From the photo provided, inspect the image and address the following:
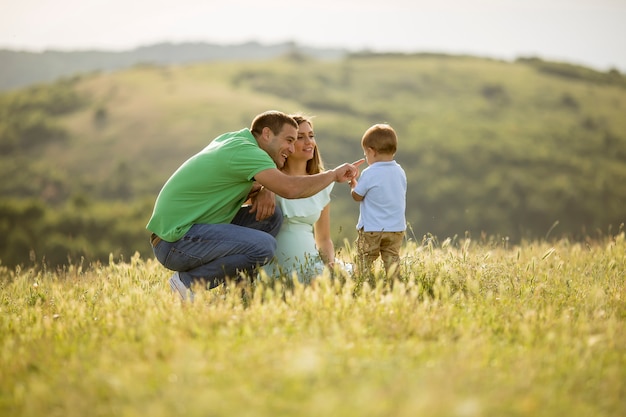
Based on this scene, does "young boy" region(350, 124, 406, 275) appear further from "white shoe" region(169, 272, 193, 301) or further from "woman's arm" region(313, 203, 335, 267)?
"white shoe" region(169, 272, 193, 301)

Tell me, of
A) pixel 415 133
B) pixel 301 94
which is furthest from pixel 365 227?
pixel 301 94

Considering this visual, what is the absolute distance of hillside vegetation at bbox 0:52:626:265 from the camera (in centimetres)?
6262

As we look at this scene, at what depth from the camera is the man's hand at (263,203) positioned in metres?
6.68

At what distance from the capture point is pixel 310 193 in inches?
245

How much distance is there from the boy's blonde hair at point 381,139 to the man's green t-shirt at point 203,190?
1.12 metres

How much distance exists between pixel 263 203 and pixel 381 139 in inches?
51.1

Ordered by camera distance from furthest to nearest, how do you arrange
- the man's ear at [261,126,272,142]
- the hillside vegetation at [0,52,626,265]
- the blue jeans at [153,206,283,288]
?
the hillside vegetation at [0,52,626,265], the man's ear at [261,126,272,142], the blue jeans at [153,206,283,288]

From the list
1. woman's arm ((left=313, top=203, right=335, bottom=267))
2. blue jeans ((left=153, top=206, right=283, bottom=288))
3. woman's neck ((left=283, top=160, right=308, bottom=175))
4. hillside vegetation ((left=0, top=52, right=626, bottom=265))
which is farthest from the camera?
hillside vegetation ((left=0, top=52, right=626, bottom=265))

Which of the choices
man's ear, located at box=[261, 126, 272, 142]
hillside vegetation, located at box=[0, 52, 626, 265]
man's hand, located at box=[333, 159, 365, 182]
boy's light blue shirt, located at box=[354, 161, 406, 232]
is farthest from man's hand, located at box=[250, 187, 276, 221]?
hillside vegetation, located at box=[0, 52, 626, 265]

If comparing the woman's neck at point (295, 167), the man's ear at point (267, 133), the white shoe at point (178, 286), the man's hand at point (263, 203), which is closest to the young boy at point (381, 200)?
the woman's neck at point (295, 167)

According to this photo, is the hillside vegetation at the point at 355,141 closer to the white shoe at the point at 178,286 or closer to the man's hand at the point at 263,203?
the man's hand at the point at 263,203

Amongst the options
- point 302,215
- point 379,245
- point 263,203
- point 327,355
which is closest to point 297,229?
point 302,215

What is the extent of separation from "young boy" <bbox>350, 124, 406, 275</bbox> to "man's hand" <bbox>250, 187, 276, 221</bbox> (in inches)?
31.6

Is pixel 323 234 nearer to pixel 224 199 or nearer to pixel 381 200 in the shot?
pixel 381 200
